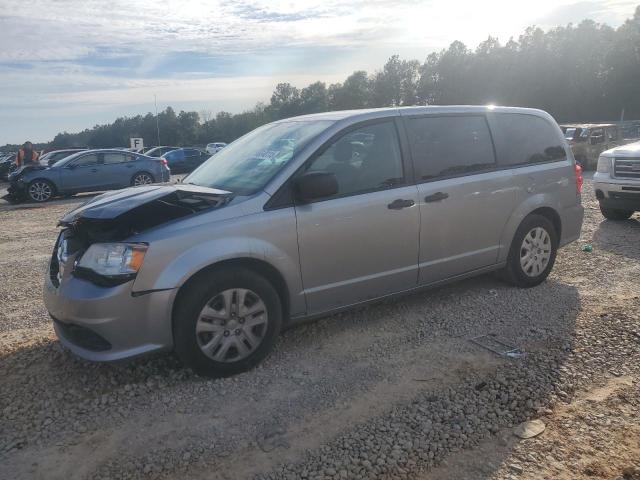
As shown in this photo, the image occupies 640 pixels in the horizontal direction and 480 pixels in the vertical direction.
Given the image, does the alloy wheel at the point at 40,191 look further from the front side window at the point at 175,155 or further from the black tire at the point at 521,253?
the black tire at the point at 521,253

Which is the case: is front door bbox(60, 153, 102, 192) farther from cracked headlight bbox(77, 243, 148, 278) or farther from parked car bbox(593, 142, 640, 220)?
cracked headlight bbox(77, 243, 148, 278)

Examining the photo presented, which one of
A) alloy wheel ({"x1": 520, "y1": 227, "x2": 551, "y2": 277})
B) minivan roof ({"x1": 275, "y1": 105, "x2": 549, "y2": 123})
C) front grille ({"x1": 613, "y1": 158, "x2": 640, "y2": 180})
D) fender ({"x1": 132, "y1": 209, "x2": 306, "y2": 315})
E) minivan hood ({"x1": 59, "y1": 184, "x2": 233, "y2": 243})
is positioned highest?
minivan roof ({"x1": 275, "y1": 105, "x2": 549, "y2": 123})

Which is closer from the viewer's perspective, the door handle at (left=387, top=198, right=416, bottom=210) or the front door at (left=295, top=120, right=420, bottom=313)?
the front door at (left=295, top=120, right=420, bottom=313)

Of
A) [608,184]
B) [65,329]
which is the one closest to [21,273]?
[65,329]

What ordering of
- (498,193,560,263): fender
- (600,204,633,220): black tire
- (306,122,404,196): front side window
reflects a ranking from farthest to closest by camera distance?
(600,204,633,220): black tire
(498,193,560,263): fender
(306,122,404,196): front side window

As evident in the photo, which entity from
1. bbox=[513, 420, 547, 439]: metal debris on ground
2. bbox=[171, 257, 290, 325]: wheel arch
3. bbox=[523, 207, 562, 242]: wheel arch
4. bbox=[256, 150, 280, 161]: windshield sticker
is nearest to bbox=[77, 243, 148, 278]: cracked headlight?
bbox=[171, 257, 290, 325]: wheel arch

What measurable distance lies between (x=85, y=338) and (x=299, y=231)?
1.61m

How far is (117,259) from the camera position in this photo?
3.47m

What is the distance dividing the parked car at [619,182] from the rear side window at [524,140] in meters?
3.47

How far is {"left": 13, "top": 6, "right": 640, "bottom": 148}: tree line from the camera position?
55938mm

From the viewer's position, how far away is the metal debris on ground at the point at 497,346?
409 centimetres

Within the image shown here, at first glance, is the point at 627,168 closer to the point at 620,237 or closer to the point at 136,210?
the point at 620,237

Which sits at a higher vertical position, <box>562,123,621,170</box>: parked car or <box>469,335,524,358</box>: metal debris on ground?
<box>562,123,621,170</box>: parked car

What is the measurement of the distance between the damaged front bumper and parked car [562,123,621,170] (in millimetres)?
17065
